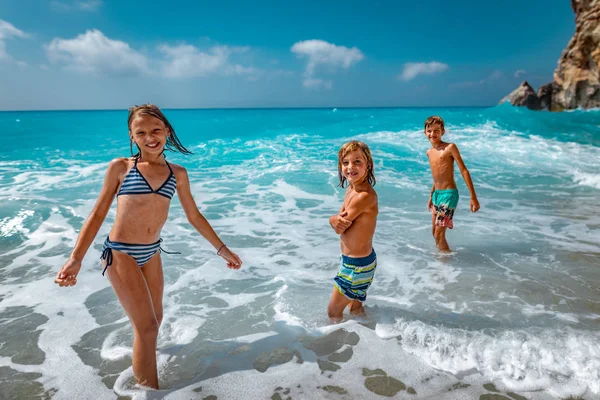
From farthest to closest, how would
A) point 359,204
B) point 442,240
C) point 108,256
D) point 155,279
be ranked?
1. point 442,240
2. point 359,204
3. point 155,279
4. point 108,256

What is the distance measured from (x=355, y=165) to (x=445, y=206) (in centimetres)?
272

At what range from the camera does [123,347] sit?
3133 mm

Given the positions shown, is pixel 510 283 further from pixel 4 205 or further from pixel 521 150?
pixel 521 150

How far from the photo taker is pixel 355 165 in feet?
9.52

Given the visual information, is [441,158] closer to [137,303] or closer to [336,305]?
[336,305]

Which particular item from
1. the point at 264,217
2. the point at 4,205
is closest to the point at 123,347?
the point at 264,217

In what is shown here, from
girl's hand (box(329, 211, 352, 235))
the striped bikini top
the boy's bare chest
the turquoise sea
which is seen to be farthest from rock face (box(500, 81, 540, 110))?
the striped bikini top

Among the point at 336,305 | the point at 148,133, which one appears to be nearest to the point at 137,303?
the point at 148,133

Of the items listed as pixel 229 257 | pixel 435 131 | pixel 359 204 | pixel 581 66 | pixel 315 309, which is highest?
pixel 581 66

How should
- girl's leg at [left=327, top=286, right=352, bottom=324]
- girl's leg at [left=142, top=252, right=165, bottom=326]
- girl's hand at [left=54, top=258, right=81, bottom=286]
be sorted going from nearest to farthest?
girl's hand at [left=54, top=258, right=81, bottom=286]
girl's leg at [left=142, top=252, right=165, bottom=326]
girl's leg at [left=327, top=286, right=352, bottom=324]

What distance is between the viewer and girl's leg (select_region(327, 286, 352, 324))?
3.23 metres

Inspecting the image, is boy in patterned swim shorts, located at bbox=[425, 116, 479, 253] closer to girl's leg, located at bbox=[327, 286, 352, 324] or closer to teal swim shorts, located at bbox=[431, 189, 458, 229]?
Answer: teal swim shorts, located at bbox=[431, 189, 458, 229]

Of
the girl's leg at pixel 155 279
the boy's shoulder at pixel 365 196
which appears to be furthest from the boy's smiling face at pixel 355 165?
the girl's leg at pixel 155 279

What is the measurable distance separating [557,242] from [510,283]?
1.88m
